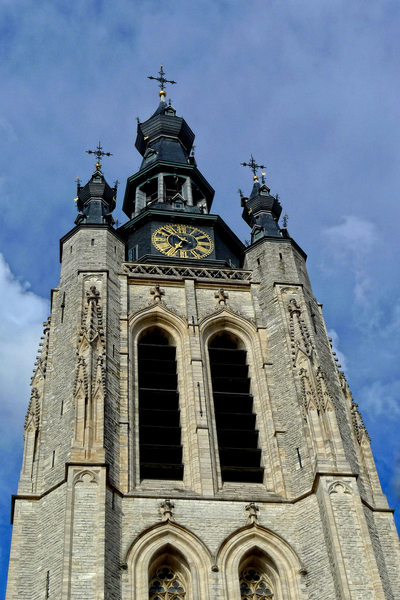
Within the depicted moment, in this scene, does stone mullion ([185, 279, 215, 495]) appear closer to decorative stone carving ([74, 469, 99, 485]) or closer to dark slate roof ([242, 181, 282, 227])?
decorative stone carving ([74, 469, 99, 485])

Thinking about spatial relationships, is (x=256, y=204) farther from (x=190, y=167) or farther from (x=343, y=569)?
(x=343, y=569)

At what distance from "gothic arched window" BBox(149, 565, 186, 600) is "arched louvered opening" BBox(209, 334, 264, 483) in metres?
2.92

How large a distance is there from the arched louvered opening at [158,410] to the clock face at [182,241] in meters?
4.59

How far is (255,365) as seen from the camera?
83.5ft

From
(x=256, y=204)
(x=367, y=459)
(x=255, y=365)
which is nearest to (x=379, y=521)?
(x=367, y=459)

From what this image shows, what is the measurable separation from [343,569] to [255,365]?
7103 millimetres

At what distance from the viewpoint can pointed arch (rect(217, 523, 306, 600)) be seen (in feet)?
65.5

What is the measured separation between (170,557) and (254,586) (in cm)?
165

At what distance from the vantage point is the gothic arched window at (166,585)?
19.8 m

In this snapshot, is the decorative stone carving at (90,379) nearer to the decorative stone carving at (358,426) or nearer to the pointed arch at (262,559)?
the pointed arch at (262,559)

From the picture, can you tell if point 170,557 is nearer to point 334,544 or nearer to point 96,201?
point 334,544

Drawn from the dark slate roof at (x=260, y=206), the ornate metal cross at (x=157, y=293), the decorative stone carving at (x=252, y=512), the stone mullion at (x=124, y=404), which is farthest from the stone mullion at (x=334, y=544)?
the dark slate roof at (x=260, y=206)

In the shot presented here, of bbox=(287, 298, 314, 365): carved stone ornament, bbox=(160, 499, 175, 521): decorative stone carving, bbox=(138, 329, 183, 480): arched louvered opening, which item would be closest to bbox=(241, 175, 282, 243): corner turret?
bbox=(287, 298, 314, 365): carved stone ornament

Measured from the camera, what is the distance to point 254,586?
2023 cm
